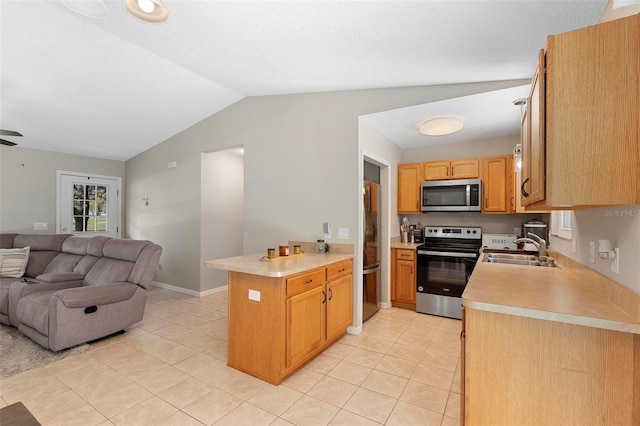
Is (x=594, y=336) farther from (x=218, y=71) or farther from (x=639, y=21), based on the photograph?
(x=218, y=71)

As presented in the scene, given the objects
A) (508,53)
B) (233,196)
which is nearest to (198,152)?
(233,196)

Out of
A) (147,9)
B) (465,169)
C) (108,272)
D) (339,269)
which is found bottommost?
(108,272)

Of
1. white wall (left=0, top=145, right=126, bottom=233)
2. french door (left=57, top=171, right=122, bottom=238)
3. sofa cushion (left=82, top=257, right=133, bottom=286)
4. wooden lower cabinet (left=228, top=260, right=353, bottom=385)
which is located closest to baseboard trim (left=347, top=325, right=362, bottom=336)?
wooden lower cabinet (left=228, top=260, right=353, bottom=385)

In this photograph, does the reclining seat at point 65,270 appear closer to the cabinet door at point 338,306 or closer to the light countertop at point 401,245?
the cabinet door at point 338,306

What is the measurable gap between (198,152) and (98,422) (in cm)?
372

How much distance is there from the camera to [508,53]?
206cm

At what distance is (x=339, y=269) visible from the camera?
296 centimetres

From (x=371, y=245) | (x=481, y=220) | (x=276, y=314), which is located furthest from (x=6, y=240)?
(x=481, y=220)

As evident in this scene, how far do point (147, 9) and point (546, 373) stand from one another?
10.2 feet

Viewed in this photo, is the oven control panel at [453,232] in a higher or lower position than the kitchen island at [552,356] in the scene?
higher

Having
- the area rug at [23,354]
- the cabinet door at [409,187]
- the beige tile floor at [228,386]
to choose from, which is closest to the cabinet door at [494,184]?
the cabinet door at [409,187]

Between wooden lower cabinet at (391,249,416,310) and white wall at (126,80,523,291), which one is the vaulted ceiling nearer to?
white wall at (126,80,523,291)

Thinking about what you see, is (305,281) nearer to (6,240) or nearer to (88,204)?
(6,240)

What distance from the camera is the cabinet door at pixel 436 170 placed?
4.11 metres
